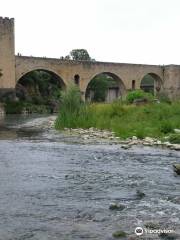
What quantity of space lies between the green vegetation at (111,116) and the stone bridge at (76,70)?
20386 millimetres

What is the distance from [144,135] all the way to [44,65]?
28597 millimetres

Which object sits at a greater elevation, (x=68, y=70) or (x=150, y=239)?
(x=68, y=70)

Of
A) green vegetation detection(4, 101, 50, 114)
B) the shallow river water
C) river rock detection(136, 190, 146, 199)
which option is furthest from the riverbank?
green vegetation detection(4, 101, 50, 114)

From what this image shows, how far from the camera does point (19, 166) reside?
1173cm

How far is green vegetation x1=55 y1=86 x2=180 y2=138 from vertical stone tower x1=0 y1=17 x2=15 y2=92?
2000 cm

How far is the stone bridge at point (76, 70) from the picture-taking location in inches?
1662

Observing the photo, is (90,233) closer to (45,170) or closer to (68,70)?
(45,170)

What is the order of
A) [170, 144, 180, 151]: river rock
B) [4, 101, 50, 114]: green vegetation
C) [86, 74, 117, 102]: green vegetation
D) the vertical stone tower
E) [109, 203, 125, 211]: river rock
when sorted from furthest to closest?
[86, 74, 117, 102]: green vegetation, the vertical stone tower, [4, 101, 50, 114]: green vegetation, [170, 144, 180, 151]: river rock, [109, 203, 125, 211]: river rock

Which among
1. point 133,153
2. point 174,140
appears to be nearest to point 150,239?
point 133,153

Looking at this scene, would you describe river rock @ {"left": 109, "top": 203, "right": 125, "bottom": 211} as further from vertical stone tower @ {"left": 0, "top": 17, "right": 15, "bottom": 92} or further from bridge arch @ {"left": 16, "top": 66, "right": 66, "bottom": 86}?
bridge arch @ {"left": 16, "top": 66, "right": 66, "bottom": 86}

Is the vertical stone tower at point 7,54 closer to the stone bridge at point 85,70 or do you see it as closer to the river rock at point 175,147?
the stone bridge at point 85,70

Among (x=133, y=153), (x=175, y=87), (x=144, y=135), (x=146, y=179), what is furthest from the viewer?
(x=175, y=87)

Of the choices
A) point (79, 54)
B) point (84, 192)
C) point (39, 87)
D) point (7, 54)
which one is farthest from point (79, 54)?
point (84, 192)

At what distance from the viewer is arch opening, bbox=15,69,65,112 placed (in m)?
45.4
